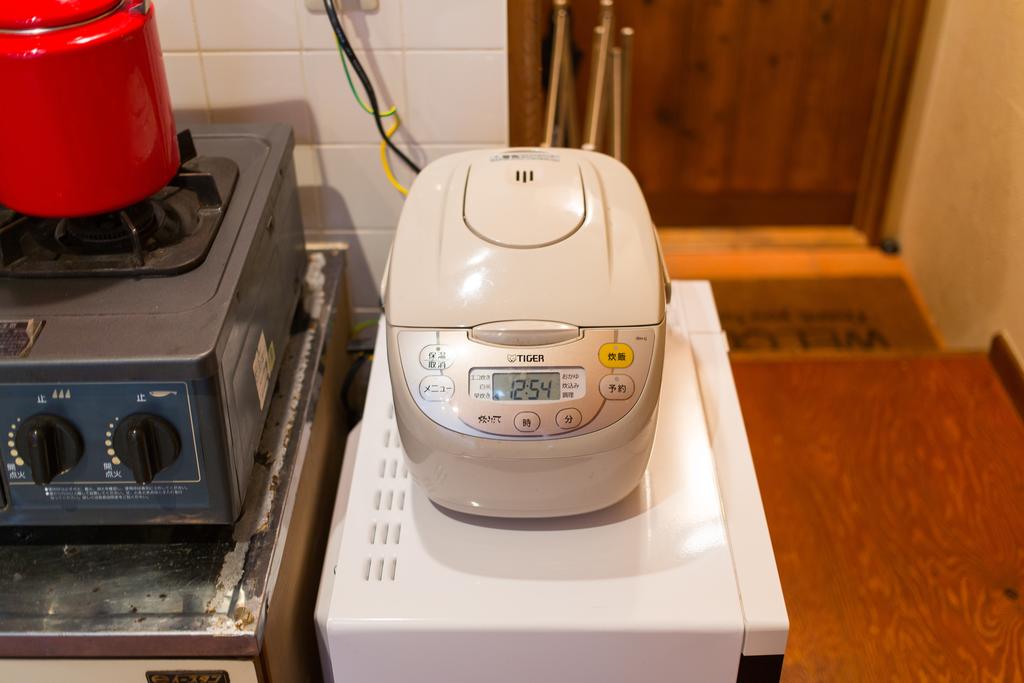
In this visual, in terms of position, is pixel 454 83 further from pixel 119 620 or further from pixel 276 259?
pixel 119 620

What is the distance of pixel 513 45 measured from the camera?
140 centimetres

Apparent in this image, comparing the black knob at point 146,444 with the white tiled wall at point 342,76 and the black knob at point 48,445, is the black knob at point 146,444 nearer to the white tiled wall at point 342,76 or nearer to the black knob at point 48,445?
the black knob at point 48,445

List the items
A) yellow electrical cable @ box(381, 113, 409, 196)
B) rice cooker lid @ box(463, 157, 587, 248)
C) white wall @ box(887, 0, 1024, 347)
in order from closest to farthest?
rice cooker lid @ box(463, 157, 587, 248), yellow electrical cable @ box(381, 113, 409, 196), white wall @ box(887, 0, 1024, 347)

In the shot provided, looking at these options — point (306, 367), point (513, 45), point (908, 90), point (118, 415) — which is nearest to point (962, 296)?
point (908, 90)

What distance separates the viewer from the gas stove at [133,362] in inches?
35.3

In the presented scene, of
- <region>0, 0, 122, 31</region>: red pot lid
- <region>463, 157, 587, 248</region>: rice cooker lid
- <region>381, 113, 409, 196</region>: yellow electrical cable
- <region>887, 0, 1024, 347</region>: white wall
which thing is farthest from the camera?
<region>887, 0, 1024, 347</region>: white wall

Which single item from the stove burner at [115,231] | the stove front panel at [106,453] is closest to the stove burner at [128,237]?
the stove burner at [115,231]

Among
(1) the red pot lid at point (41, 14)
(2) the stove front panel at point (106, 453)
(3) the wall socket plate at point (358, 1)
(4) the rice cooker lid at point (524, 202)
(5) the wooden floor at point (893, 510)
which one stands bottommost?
(5) the wooden floor at point (893, 510)

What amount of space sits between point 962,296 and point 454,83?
1358 mm

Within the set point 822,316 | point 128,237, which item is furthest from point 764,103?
point 128,237

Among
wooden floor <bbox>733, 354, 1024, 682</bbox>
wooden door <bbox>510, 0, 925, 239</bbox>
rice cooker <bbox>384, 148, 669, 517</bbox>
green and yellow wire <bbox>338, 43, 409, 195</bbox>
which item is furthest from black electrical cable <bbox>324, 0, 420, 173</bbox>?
wooden door <bbox>510, 0, 925, 239</bbox>

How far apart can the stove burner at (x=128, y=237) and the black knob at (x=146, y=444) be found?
0.16 metres

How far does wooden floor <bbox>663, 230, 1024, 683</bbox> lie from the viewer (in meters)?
1.35

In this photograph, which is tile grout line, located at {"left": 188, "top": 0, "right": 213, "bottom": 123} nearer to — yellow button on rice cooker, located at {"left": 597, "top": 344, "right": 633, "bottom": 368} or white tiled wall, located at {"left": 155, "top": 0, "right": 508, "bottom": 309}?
white tiled wall, located at {"left": 155, "top": 0, "right": 508, "bottom": 309}
